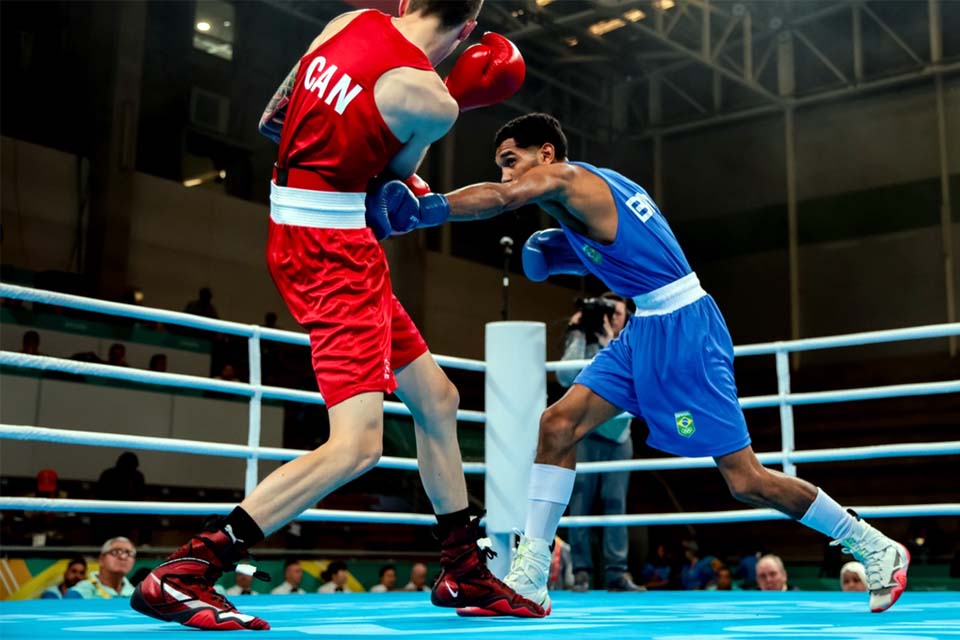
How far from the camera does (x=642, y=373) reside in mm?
2416

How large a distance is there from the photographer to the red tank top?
2.09 meters

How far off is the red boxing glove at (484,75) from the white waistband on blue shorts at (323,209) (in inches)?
13.0

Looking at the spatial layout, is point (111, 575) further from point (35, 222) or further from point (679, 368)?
point (35, 222)

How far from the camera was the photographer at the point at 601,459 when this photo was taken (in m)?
3.75

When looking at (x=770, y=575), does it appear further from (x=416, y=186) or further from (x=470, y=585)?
(x=416, y=186)

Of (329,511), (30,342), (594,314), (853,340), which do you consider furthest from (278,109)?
(30,342)

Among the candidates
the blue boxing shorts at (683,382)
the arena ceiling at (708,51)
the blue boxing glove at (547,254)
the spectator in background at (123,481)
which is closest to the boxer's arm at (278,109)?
the blue boxing glove at (547,254)

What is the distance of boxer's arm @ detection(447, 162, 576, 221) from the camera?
2.07 meters

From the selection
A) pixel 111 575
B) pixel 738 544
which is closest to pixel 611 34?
pixel 738 544

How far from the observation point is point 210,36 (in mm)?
10742

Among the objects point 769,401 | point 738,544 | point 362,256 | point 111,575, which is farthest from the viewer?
point 738,544

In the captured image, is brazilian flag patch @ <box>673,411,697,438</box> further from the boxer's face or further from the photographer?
the photographer

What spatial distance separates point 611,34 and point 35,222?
6.90 metres

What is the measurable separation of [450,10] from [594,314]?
87.4 inches
